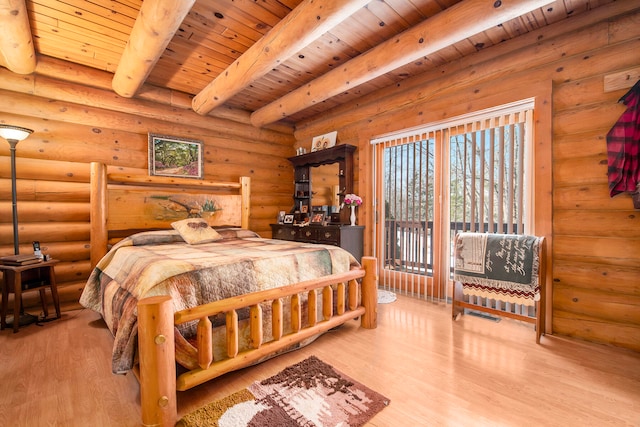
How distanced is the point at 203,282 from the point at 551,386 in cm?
215

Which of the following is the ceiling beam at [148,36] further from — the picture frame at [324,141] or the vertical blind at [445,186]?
the vertical blind at [445,186]

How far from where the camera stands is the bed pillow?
10.0 ft

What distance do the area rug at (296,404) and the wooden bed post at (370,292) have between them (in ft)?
2.55

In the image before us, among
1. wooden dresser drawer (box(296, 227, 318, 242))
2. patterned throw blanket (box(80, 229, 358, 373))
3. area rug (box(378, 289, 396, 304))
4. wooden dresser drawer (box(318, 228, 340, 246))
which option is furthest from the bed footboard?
Answer: wooden dresser drawer (box(296, 227, 318, 242))

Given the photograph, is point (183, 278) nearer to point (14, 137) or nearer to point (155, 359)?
point (155, 359)

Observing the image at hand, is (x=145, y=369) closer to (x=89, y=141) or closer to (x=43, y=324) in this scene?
(x=43, y=324)

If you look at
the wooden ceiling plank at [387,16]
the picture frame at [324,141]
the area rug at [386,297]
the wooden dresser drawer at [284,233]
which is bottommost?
the area rug at [386,297]

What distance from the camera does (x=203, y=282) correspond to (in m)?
1.67

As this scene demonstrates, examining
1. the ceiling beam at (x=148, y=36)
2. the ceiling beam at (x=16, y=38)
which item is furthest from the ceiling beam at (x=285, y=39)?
the ceiling beam at (x=16, y=38)

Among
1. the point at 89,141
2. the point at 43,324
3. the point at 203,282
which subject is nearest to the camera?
the point at 203,282

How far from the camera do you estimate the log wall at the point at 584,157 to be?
2.12m

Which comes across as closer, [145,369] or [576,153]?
[145,369]

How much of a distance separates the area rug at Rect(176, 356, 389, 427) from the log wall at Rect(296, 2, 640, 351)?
6.49ft

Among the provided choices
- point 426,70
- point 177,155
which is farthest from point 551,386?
point 177,155
